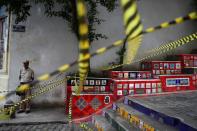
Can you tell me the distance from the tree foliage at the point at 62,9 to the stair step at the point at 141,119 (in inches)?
146

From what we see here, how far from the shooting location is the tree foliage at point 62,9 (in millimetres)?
9845

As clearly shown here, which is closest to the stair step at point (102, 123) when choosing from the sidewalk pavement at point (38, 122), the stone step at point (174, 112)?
the sidewalk pavement at point (38, 122)

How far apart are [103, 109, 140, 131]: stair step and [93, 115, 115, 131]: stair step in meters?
0.10

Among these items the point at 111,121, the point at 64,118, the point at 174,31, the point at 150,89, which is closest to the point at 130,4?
the point at 111,121

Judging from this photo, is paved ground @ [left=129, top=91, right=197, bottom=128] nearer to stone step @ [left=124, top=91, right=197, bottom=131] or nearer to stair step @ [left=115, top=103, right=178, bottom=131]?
stone step @ [left=124, top=91, right=197, bottom=131]

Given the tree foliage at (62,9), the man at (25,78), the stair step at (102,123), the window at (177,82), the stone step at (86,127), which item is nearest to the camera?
the stair step at (102,123)

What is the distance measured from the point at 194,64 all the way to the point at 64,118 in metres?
5.57

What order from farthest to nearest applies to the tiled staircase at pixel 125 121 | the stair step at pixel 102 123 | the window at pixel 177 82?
1. the window at pixel 177 82
2. the stair step at pixel 102 123
3. the tiled staircase at pixel 125 121

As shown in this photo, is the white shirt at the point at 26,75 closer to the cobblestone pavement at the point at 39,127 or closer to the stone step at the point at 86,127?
the cobblestone pavement at the point at 39,127

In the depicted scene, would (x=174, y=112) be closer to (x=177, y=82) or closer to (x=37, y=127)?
(x=37, y=127)

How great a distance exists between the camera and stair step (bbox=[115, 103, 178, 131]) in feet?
18.0

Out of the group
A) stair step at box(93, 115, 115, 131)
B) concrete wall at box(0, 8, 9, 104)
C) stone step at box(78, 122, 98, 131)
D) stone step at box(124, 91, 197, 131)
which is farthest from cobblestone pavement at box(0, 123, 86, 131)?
concrete wall at box(0, 8, 9, 104)

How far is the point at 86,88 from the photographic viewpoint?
403 inches

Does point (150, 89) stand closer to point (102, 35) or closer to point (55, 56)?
point (102, 35)
